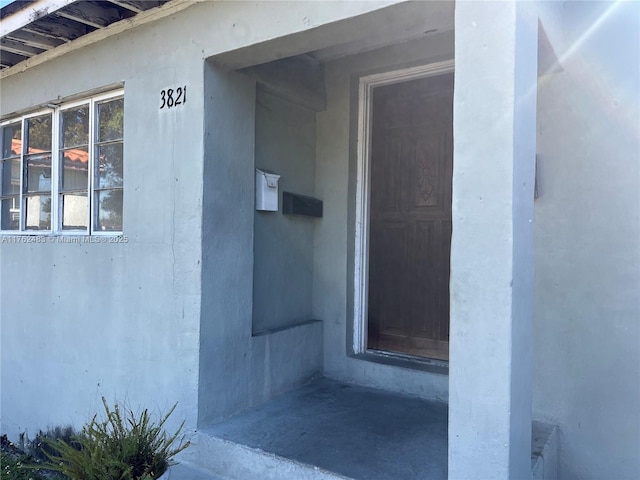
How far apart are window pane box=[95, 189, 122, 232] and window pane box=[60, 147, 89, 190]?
0.25 metres

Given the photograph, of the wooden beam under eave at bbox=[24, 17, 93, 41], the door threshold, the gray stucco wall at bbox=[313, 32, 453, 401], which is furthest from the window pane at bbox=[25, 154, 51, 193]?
the door threshold

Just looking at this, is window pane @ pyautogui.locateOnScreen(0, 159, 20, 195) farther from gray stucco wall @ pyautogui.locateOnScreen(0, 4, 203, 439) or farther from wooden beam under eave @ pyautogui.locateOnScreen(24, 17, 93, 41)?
wooden beam under eave @ pyautogui.locateOnScreen(24, 17, 93, 41)

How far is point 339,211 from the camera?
159 inches

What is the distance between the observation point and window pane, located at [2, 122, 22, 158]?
477cm

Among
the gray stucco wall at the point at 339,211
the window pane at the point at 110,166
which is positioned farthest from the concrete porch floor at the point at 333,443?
the window pane at the point at 110,166

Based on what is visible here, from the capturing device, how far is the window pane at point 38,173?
4441 millimetres

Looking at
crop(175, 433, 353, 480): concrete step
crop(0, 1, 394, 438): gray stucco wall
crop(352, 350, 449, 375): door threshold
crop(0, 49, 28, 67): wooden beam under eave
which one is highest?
crop(0, 49, 28, 67): wooden beam under eave

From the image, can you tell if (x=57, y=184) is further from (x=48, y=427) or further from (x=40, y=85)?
(x=48, y=427)

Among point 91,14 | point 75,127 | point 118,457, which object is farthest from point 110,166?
point 118,457

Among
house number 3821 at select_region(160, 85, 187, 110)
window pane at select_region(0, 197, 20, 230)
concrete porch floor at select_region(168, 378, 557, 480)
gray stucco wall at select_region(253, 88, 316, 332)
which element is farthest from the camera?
window pane at select_region(0, 197, 20, 230)

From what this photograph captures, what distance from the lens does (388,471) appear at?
8.38ft

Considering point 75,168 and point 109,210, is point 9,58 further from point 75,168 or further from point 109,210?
point 109,210

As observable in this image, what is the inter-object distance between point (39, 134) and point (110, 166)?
129 cm

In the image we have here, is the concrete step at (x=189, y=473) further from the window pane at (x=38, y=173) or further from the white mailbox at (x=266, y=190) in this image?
the window pane at (x=38, y=173)
